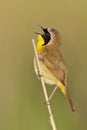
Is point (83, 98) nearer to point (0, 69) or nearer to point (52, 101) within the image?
point (52, 101)

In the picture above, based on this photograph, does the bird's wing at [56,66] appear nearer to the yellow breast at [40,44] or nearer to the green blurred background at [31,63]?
the yellow breast at [40,44]

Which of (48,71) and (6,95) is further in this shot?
(6,95)

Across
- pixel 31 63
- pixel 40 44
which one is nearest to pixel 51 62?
pixel 40 44

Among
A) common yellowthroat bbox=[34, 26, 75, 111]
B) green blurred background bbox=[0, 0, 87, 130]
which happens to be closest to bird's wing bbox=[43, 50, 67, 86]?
common yellowthroat bbox=[34, 26, 75, 111]

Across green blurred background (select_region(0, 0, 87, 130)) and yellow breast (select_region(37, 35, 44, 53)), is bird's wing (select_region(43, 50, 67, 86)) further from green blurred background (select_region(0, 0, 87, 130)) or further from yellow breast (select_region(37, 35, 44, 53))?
green blurred background (select_region(0, 0, 87, 130))

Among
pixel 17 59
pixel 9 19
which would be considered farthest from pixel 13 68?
pixel 9 19

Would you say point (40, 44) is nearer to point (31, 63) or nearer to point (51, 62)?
point (51, 62)

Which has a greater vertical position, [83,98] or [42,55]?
[42,55]
